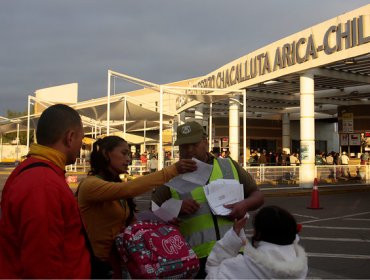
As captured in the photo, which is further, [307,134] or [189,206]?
[307,134]

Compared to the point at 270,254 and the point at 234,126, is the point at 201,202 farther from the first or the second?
the point at 234,126

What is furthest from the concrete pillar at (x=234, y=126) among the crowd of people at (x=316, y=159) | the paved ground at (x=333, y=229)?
the paved ground at (x=333, y=229)

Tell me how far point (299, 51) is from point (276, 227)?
665 inches

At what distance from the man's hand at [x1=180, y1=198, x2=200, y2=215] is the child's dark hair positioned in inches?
21.5

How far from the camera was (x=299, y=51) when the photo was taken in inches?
715

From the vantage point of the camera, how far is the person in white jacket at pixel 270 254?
91.2 inches

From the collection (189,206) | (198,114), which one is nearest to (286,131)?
(198,114)

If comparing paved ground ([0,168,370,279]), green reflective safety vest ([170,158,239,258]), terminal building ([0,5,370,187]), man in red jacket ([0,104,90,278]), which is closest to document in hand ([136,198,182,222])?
green reflective safety vest ([170,158,239,258])

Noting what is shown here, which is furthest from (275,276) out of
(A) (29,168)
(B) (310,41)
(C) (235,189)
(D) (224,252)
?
(B) (310,41)

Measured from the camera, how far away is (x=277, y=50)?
63.7 ft

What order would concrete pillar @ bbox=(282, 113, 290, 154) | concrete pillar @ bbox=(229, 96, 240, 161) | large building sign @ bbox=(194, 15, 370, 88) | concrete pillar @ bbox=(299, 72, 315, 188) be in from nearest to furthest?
large building sign @ bbox=(194, 15, 370, 88) → concrete pillar @ bbox=(299, 72, 315, 188) → concrete pillar @ bbox=(229, 96, 240, 161) → concrete pillar @ bbox=(282, 113, 290, 154)

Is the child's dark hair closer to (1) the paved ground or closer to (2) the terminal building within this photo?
(1) the paved ground

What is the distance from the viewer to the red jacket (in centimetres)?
174

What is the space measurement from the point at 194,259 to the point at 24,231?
1.17m
